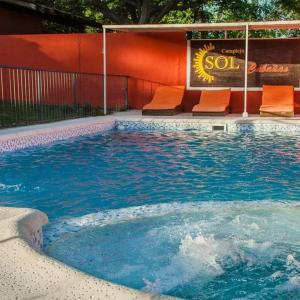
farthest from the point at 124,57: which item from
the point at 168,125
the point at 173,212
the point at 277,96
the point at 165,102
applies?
the point at 173,212

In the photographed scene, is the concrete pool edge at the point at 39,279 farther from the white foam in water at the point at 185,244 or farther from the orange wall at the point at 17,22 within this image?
the orange wall at the point at 17,22

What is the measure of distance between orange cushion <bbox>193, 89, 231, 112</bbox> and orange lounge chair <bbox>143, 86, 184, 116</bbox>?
1.97 feet

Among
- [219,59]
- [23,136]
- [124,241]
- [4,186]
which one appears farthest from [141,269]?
[219,59]

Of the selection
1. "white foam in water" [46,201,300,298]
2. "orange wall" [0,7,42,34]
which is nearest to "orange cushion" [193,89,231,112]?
"orange wall" [0,7,42,34]

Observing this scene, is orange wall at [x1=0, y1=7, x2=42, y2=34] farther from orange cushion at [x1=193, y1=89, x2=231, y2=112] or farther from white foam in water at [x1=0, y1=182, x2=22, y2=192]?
white foam in water at [x1=0, y1=182, x2=22, y2=192]

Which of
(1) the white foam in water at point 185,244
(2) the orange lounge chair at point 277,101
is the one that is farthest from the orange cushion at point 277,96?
(1) the white foam in water at point 185,244

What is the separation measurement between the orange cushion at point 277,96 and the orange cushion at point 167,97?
2.30 metres

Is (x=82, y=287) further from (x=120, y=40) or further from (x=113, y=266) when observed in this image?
(x=120, y=40)

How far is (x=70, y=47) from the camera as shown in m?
15.2

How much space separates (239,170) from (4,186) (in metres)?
3.21

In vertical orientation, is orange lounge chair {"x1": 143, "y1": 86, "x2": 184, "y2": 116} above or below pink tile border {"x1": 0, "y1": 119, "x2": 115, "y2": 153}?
above

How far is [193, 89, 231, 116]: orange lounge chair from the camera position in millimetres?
12602

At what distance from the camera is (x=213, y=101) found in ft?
Result: 44.4

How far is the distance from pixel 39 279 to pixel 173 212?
8.08 ft
